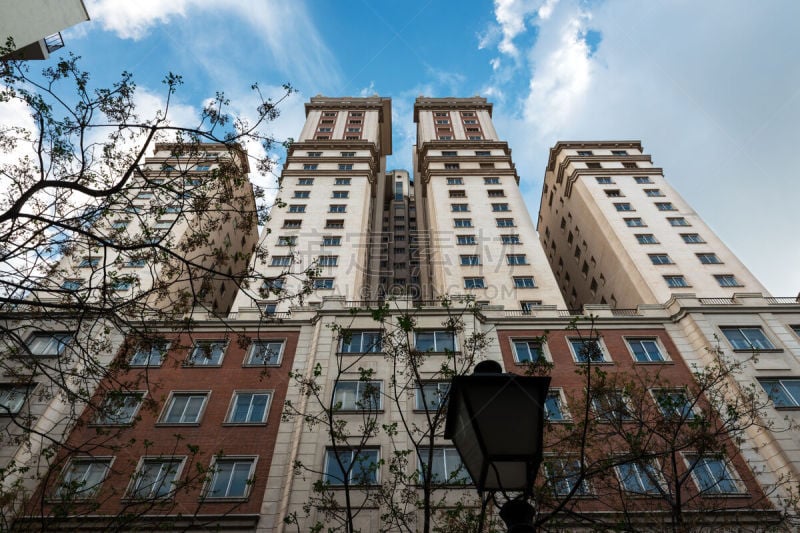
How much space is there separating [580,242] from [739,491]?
1122 inches

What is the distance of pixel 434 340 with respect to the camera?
21250 millimetres

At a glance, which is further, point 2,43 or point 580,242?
point 580,242

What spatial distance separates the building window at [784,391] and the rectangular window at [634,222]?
719 inches

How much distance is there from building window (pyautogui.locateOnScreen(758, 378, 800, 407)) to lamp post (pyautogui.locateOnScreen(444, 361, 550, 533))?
19091mm

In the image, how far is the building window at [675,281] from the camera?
2994 cm

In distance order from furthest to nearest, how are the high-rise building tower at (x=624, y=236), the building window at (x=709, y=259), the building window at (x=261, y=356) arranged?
1. the building window at (x=709, y=259)
2. the high-rise building tower at (x=624, y=236)
3. the building window at (x=261, y=356)

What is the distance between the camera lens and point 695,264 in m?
31.5

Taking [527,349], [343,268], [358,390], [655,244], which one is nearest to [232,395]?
[358,390]

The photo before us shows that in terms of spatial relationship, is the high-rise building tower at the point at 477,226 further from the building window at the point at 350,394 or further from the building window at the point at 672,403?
the building window at the point at 672,403

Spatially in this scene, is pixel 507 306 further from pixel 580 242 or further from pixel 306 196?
pixel 306 196

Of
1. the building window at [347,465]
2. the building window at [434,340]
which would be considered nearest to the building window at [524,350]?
the building window at [434,340]

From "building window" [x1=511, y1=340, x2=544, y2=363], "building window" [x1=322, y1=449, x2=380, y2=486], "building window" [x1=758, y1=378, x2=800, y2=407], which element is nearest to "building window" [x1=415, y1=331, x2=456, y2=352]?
"building window" [x1=511, y1=340, x2=544, y2=363]

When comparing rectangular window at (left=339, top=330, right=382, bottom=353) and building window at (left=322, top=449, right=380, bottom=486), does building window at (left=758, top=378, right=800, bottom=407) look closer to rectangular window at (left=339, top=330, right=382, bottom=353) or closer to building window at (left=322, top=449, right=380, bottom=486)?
building window at (left=322, top=449, right=380, bottom=486)

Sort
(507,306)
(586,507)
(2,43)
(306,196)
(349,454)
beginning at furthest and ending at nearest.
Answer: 1. (306,196)
2. (507,306)
3. (2,43)
4. (349,454)
5. (586,507)
